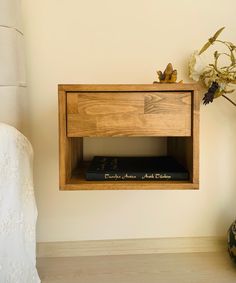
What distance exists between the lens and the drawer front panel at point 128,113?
71 centimetres

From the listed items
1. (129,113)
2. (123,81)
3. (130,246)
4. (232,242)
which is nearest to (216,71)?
(123,81)

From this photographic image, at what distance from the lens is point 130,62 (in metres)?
1.05

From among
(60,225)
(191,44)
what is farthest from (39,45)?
(60,225)

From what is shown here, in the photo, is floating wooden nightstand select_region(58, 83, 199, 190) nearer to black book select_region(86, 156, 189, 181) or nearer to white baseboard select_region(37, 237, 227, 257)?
black book select_region(86, 156, 189, 181)

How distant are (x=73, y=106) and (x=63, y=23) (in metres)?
0.49

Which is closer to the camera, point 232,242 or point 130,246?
point 232,242

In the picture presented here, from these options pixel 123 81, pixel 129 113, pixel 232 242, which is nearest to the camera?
pixel 129 113

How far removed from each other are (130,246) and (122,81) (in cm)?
65

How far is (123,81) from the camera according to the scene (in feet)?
3.47

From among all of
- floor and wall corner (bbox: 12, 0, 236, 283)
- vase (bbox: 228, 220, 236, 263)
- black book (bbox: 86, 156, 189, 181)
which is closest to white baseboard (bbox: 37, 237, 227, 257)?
floor and wall corner (bbox: 12, 0, 236, 283)

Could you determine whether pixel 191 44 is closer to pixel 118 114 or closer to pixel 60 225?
pixel 118 114

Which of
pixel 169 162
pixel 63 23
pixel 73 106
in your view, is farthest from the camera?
pixel 63 23

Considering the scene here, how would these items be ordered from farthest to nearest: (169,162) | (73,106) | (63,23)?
(63,23), (169,162), (73,106)

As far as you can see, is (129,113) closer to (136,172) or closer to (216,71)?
(136,172)
